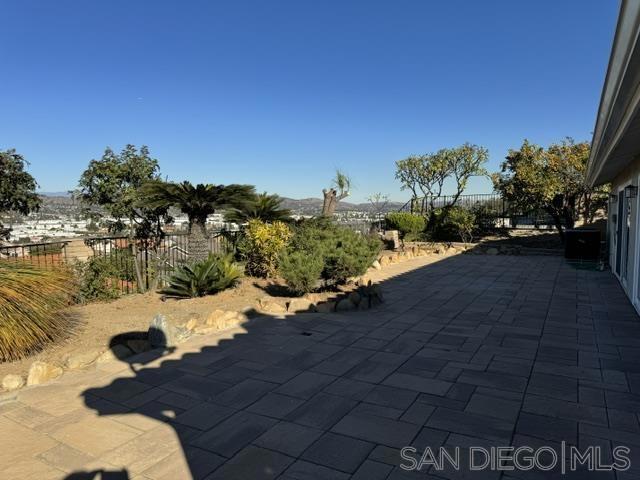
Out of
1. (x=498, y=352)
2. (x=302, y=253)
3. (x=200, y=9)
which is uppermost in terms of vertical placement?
(x=200, y=9)

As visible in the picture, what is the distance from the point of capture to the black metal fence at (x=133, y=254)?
673cm

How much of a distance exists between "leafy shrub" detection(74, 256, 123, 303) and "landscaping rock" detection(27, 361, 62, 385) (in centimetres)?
280

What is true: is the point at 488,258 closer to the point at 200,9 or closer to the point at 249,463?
the point at 200,9

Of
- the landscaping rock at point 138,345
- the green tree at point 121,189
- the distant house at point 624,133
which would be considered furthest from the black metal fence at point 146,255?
the distant house at point 624,133

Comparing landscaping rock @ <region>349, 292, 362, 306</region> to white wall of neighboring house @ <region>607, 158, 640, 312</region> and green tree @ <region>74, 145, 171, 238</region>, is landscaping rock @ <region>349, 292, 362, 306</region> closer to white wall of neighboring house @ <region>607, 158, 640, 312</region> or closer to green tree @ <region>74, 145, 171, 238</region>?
white wall of neighboring house @ <region>607, 158, 640, 312</region>

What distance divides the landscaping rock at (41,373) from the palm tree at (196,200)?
424 centimetres

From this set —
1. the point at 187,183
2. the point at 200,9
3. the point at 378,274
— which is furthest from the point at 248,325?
the point at 200,9

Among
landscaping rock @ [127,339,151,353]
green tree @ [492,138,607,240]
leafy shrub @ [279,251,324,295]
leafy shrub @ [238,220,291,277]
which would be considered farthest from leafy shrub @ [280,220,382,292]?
green tree @ [492,138,607,240]

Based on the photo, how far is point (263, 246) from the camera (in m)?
7.80

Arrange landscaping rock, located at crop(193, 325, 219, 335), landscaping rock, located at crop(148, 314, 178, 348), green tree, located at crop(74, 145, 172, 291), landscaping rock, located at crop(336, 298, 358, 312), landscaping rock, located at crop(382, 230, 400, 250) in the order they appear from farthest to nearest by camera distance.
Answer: landscaping rock, located at crop(382, 230, 400, 250), green tree, located at crop(74, 145, 172, 291), landscaping rock, located at crop(336, 298, 358, 312), landscaping rock, located at crop(193, 325, 219, 335), landscaping rock, located at crop(148, 314, 178, 348)

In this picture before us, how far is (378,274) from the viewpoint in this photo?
10.1m

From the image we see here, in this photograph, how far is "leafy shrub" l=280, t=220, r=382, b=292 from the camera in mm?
6586

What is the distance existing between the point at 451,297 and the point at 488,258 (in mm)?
6593

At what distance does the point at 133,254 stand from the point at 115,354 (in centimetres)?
431
